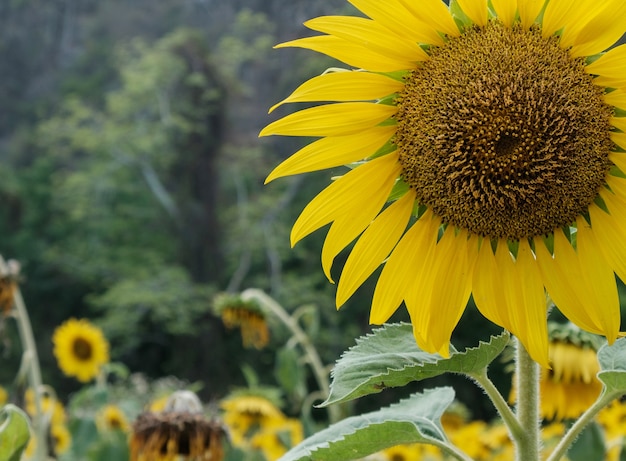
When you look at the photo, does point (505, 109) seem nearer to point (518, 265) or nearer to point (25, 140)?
point (518, 265)

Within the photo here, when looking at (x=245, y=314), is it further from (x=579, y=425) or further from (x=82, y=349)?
(x=579, y=425)

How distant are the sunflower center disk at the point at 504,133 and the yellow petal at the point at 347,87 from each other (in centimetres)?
2

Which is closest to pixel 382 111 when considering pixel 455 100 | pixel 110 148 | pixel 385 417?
pixel 455 100

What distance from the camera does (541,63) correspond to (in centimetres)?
51

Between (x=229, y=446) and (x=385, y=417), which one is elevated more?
(x=385, y=417)

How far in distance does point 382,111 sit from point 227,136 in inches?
381

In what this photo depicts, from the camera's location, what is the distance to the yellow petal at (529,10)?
49cm

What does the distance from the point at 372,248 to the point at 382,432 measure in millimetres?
111

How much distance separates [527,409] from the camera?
51 centimetres

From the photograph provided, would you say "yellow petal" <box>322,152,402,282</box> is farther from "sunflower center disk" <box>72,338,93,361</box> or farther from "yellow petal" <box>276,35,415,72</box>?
"sunflower center disk" <box>72,338,93,361</box>

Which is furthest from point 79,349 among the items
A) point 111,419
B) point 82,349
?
point 111,419

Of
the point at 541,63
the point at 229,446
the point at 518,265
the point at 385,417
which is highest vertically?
the point at 541,63

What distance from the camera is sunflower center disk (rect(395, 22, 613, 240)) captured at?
508 millimetres

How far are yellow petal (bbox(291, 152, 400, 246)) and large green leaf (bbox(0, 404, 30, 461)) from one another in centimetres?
23
